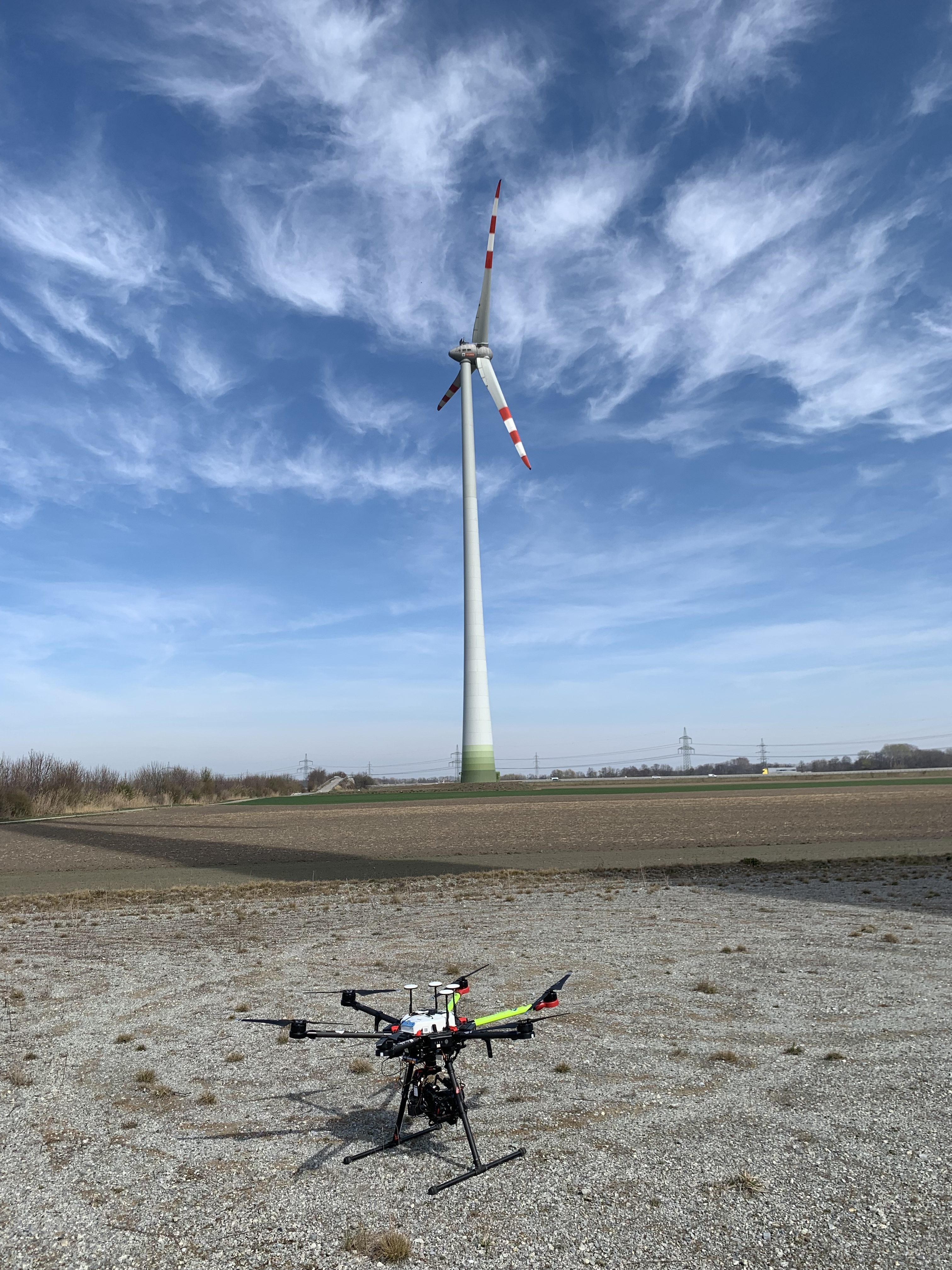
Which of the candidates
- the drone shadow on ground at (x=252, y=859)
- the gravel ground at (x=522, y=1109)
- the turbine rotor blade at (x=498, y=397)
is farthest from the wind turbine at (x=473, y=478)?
the gravel ground at (x=522, y=1109)

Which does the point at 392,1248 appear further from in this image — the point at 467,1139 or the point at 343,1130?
the point at 343,1130

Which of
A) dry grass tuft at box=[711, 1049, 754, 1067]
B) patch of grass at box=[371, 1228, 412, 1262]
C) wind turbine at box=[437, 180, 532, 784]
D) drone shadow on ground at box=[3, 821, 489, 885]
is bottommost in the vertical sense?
patch of grass at box=[371, 1228, 412, 1262]

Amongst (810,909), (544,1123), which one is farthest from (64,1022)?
(810,909)

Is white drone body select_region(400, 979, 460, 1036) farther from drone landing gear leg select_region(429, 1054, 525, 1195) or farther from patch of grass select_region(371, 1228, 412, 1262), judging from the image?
patch of grass select_region(371, 1228, 412, 1262)

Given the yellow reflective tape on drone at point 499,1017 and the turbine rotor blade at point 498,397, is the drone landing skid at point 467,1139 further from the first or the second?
the turbine rotor blade at point 498,397

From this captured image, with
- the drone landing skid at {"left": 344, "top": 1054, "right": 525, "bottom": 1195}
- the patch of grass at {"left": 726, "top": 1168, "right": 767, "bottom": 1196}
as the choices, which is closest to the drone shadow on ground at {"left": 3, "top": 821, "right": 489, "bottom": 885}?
the drone landing skid at {"left": 344, "top": 1054, "right": 525, "bottom": 1195}

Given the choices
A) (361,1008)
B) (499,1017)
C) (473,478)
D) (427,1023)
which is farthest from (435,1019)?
(473,478)
